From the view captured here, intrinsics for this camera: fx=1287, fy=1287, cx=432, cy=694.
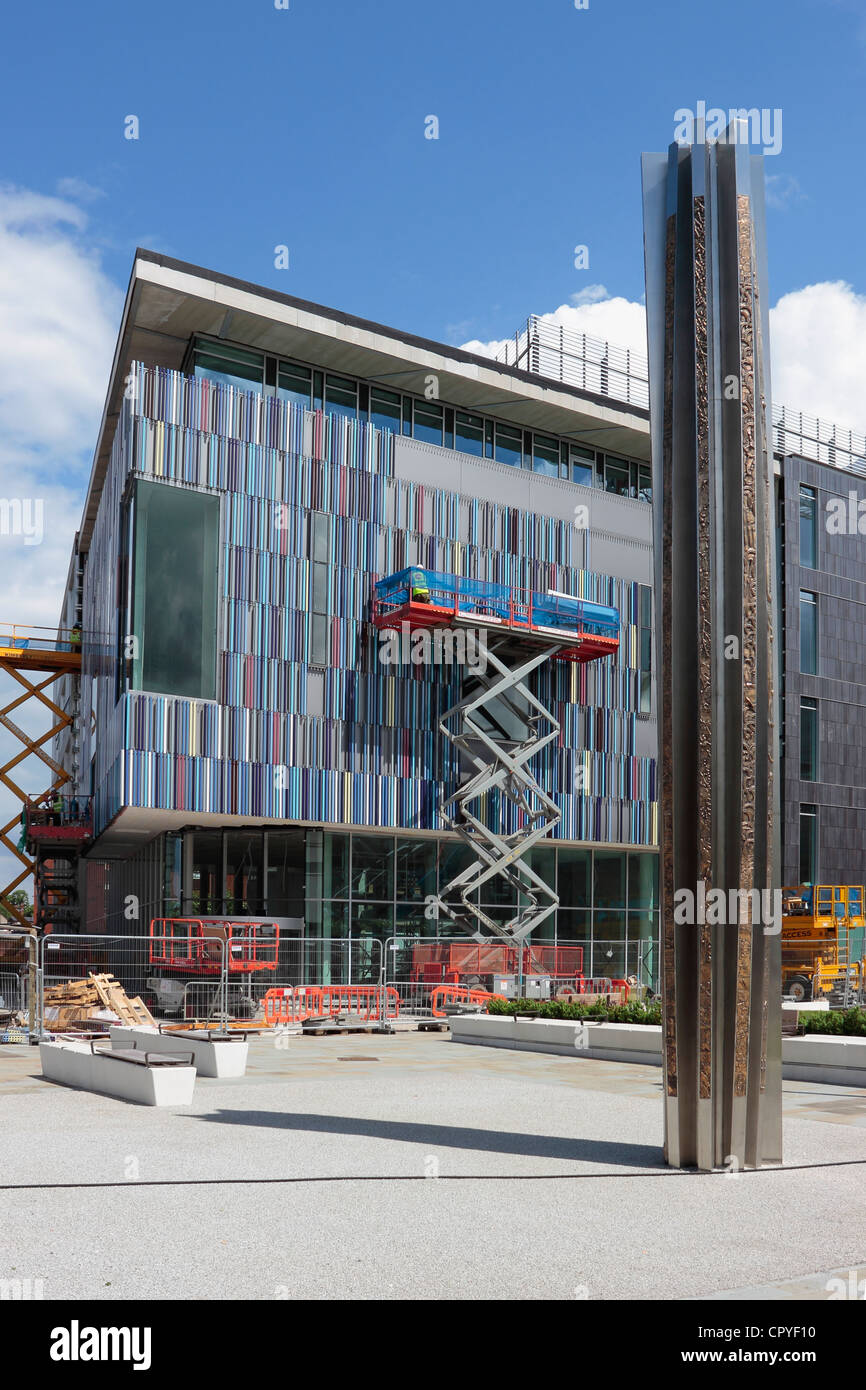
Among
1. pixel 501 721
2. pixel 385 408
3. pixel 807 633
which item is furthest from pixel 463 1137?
pixel 807 633

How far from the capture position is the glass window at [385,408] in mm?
40656

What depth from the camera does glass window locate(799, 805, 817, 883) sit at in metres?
54.2

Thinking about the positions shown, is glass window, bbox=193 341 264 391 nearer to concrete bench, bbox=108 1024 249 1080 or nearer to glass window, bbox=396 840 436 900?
glass window, bbox=396 840 436 900

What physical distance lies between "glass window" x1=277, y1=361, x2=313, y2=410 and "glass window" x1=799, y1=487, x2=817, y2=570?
25.6 meters

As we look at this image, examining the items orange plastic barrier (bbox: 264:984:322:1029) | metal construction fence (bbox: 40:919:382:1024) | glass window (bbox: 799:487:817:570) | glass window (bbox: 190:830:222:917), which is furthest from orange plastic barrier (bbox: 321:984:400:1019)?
glass window (bbox: 799:487:817:570)

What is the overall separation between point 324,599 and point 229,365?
760 cm

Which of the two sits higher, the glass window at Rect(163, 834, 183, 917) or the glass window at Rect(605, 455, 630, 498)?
the glass window at Rect(605, 455, 630, 498)

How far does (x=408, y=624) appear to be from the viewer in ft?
121

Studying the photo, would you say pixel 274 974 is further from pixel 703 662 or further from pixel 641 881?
pixel 641 881

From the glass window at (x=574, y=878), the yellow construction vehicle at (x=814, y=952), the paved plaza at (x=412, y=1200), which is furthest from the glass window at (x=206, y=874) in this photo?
the paved plaza at (x=412, y=1200)

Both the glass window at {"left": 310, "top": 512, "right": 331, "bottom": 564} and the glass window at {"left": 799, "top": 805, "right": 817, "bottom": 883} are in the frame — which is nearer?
the glass window at {"left": 310, "top": 512, "right": 331, "bottom": 564}

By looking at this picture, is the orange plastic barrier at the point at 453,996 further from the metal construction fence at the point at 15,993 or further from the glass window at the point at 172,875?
the glass window at the point at 172,875

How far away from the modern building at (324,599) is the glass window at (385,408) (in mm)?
75

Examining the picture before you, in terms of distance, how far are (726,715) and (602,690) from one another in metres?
31.9
